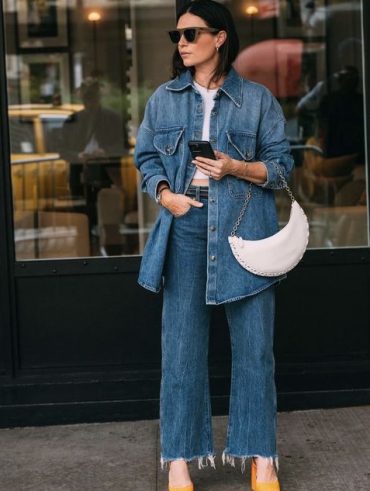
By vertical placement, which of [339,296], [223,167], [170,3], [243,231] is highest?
[170,3]

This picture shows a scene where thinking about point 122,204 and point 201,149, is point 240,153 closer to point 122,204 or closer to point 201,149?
point 201,149

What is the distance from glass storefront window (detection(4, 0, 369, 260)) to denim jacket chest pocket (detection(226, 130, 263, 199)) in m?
1.67

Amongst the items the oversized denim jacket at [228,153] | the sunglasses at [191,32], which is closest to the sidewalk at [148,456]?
the oversized denim jacket at [228,153]

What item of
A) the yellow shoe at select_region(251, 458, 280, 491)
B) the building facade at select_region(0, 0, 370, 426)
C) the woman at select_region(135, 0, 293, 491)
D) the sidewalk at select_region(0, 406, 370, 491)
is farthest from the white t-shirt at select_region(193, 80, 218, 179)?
the building facade at select_region(0, 0, 370, 426)

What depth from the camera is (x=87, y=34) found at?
631cm

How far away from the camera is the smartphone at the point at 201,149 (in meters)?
3.65

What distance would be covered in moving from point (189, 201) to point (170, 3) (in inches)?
82.2

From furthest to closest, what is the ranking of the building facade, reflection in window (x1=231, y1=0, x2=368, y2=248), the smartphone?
reflection in window (x1=231, y1=0, x2=368, y2=248) → the building facade → the smartphone

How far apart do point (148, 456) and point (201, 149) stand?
5.34 feet

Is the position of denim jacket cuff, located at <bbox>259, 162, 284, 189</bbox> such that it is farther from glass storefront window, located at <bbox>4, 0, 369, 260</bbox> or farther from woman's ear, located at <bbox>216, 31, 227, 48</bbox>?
glass storefront window, located at <bbox>4, 0, 369, 260</bbox>

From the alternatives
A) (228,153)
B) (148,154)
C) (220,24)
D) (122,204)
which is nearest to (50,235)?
(122,204)

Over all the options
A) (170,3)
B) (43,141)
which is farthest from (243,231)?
(43,141)

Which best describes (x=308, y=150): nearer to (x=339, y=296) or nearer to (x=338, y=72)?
(x=338, y=72)

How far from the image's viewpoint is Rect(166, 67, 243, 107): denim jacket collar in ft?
12.8
